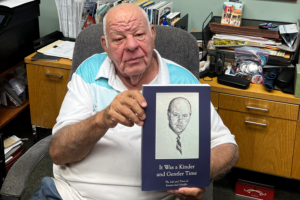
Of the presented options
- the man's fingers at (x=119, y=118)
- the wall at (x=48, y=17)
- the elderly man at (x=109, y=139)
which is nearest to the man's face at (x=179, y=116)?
the man's fingers at (x=119, y=118)

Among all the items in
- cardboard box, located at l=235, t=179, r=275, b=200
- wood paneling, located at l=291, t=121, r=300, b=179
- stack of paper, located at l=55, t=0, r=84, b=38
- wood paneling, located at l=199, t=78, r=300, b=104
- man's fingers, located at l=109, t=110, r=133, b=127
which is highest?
stack of paper, located at l=55, t=0, r=84, b=38

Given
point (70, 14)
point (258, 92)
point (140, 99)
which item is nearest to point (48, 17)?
point (70, 14)

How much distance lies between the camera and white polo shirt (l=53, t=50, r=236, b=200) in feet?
3.94

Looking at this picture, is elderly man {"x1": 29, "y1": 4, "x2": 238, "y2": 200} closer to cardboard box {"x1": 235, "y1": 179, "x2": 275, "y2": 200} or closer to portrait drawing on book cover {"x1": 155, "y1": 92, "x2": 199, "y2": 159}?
portrait drawing on book cover {"x1": 155, "y1": 92, "x2": 199, "y2": 159}

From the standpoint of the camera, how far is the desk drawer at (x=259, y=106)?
1703mm

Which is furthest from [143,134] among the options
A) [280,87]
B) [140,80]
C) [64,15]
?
[64,15]

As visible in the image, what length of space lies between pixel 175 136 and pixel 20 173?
0.57m

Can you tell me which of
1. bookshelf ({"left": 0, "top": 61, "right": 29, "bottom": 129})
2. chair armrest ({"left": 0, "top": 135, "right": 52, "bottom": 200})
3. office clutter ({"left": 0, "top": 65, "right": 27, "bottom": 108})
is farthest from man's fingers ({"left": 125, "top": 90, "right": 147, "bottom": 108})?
office clutter ({"left": 0, "top": 65, "right": 27, "bottom": 108})

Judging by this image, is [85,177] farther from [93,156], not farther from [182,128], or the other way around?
[182,128]

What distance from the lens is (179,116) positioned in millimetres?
949

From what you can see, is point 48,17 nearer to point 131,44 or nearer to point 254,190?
point 131,44

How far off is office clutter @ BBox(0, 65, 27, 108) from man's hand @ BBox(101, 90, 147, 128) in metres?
1.44

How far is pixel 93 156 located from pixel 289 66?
118 cm

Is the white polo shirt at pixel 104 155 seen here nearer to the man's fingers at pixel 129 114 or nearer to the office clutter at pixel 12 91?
the man's fingers at pixel 129 114
